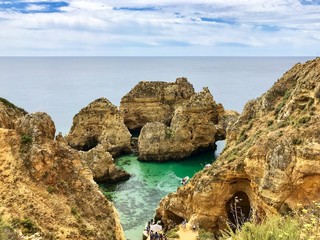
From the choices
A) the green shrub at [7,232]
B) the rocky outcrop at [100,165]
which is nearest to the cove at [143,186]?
the rocky outcrop at [100,165]

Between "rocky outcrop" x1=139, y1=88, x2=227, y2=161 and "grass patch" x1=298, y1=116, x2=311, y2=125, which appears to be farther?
"rocky outcrop" x1=139, y1=88, x2=227, y2=161

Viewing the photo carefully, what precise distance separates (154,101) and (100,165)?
2635cm

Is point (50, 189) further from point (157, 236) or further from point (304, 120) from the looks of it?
point (304, 120)

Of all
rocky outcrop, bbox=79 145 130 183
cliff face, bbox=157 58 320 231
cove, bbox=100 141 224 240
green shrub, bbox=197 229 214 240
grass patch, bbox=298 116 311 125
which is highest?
grass patch, bbox=298 116 311 125

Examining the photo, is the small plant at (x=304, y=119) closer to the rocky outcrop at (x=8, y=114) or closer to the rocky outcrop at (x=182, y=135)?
the rocky outcrop at (x=8, y=114)

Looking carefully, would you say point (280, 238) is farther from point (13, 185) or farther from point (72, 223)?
A: point (13, 185)

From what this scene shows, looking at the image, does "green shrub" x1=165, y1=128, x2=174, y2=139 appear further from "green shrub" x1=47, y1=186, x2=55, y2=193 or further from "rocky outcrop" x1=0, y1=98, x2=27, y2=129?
"green shrub" x1=47, y1=186, x2=55, y2=193

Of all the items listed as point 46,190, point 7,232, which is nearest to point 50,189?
point 46,190

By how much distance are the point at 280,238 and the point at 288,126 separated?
44.6 ft

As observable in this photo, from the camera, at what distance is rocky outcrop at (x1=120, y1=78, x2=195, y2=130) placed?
61.8 meters

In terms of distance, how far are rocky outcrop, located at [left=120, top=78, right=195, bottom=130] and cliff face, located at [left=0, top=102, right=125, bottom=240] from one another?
1729 inches

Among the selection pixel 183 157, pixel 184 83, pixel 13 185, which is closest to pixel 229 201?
pixel 13 185

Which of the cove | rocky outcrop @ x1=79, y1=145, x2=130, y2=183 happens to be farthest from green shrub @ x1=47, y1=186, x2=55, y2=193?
rocky outcrop @ x1=79, y1=145, x2=130, y2=183

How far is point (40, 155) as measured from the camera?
16.4 meters
